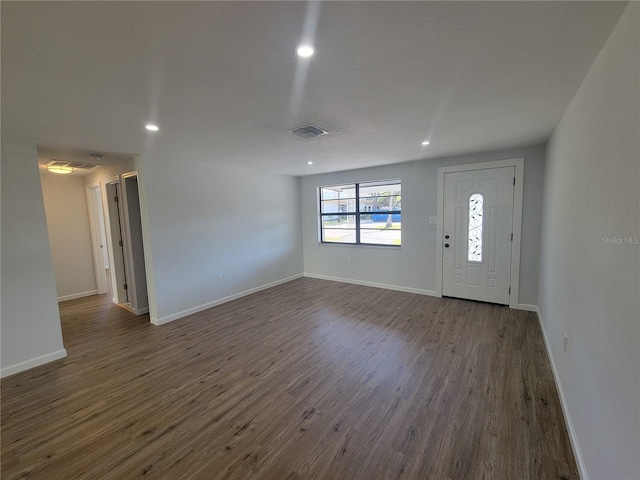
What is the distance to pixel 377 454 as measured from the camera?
1.71 m

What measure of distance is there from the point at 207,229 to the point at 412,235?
352 centimetres

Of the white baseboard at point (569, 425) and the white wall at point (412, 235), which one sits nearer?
the white baseboard at point (569, 425)

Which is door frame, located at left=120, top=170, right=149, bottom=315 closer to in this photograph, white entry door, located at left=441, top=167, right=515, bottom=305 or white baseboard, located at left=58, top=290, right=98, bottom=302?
white baseboard, located at left=58, top=290, right=98, bottom=302

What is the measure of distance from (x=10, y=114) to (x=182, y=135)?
122 cm

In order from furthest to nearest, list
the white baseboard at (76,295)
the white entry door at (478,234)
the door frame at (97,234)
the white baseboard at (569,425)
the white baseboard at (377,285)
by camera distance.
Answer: the door frame at (97,234) → the white baseboard at (76,295) → the white baseboard at (377,285) → the white entry door at (478,234) → the white baseboard at (569,425)

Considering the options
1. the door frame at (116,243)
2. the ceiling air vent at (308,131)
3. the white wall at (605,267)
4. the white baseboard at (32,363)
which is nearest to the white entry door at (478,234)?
the white wall at (605,267)

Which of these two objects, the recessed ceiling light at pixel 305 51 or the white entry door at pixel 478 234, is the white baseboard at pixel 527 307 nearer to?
the white entry door at pixel 478 234

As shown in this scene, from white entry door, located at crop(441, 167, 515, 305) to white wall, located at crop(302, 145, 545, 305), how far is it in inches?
7.5

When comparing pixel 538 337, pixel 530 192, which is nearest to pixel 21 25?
pixel 538 337

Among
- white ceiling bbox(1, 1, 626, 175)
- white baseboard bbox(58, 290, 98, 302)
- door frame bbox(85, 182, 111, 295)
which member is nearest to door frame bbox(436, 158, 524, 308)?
white ceiling bbox(1, 1, 626, 175)

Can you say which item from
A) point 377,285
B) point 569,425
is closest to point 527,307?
point 377,285

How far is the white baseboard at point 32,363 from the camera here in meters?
2.70

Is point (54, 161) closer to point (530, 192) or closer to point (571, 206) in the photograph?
point (571, 206)

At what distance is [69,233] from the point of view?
5.14 metres
